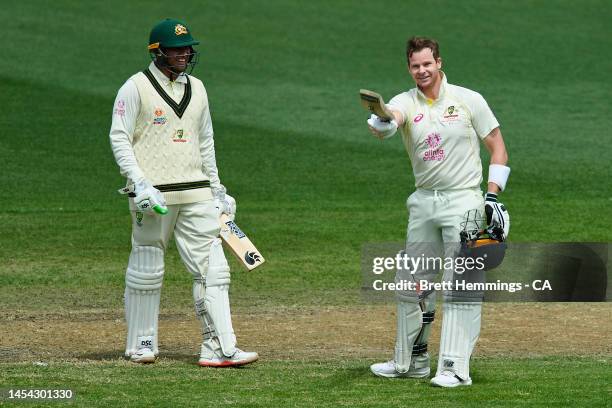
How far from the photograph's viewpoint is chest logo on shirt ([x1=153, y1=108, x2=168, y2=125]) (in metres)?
9.23

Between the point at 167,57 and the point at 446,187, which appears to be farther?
the point at 167,57

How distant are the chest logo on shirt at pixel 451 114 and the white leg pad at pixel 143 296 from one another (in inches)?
88.7

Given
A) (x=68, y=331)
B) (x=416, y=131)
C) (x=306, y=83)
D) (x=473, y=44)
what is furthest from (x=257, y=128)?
(x=416, y=131)

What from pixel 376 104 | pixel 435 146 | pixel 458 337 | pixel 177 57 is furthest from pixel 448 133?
pixel 177 57

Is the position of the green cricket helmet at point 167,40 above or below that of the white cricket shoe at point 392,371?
above

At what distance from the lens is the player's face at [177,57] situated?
929cm

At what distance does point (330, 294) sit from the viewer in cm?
1255

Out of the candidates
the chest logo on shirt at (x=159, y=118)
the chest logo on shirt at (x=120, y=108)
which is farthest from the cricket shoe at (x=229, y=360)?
the chest logo on shirt at (x=120, y=108)

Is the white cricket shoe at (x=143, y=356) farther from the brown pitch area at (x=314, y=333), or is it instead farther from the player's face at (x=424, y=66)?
the player's face at (x=424, y=66)

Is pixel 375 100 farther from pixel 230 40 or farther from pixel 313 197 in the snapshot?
pixel 230 40

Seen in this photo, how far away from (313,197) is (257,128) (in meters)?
3.85

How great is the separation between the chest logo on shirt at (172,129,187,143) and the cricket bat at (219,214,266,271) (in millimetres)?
673

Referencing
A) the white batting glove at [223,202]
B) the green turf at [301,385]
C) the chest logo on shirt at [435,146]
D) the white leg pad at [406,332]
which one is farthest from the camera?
the white batting glove at [223,202]

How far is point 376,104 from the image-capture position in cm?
816
